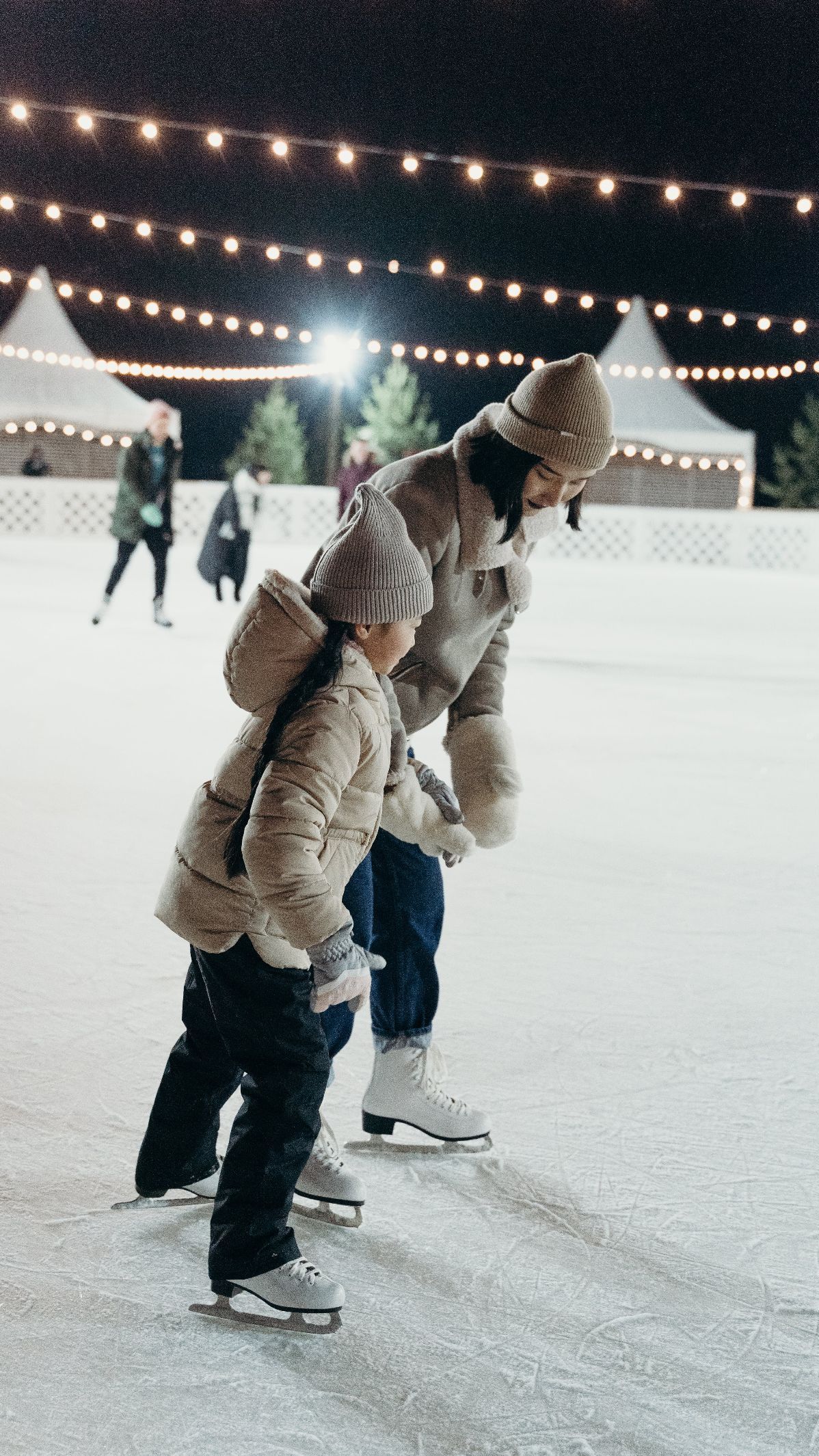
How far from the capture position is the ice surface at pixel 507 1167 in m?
1.29

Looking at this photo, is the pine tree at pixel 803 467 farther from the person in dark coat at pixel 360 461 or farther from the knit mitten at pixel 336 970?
the knit mitten at pixel 336 970

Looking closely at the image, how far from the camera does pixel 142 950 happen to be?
8.41 ft

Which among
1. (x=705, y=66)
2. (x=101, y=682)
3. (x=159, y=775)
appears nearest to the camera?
(x=159, y=775)

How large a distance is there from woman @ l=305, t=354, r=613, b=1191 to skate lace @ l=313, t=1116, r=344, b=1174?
0.02m

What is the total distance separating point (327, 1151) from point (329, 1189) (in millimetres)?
54

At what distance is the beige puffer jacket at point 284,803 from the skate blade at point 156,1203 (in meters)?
0.40

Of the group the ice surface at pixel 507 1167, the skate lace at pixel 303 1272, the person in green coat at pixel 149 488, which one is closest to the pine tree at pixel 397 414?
the person in green coat at pixel 149 488

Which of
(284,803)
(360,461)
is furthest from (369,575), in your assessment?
(360,461)

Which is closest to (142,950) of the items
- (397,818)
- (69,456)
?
(397,818)

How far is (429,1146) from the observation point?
6.23 feet

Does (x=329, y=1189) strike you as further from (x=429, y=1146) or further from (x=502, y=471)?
(x=502, y=471)

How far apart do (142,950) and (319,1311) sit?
1.21 metres

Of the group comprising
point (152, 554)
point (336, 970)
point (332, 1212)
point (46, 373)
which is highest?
point (46, 373)

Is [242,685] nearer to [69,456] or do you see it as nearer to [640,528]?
[640,528]
